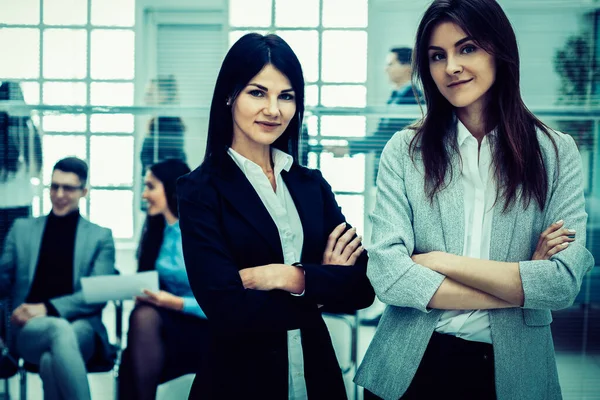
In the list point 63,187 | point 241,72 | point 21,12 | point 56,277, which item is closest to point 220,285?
point 241,72

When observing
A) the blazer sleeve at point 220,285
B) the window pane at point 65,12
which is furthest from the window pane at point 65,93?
the blazer sleeve at point 220,285

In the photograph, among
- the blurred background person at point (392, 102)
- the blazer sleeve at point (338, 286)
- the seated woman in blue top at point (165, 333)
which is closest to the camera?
the blazer sleeve at point (338, 286)

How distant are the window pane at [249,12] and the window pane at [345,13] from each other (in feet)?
0.94

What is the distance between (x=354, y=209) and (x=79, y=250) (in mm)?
1332

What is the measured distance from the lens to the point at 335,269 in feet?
5.68

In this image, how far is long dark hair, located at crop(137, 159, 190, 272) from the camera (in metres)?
3.04

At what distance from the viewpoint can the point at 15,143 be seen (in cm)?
320

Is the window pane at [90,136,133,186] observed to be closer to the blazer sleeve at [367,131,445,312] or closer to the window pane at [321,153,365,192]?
the window pane at [321,153,365,192]

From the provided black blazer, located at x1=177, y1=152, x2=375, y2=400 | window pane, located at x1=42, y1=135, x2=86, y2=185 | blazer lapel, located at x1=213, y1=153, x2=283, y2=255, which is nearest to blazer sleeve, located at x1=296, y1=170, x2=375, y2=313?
black blazer, located at x1=177, y1=152, x2=375, y2=400

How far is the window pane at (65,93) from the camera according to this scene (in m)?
3.20

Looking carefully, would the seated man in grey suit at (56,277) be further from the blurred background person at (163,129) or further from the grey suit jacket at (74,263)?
the blurred background person at (163,129)

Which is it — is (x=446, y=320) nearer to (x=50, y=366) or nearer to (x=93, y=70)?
(x=50, y=366)

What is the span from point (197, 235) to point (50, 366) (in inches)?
66.9

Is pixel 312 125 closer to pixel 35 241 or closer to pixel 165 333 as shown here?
pixel 165 333
